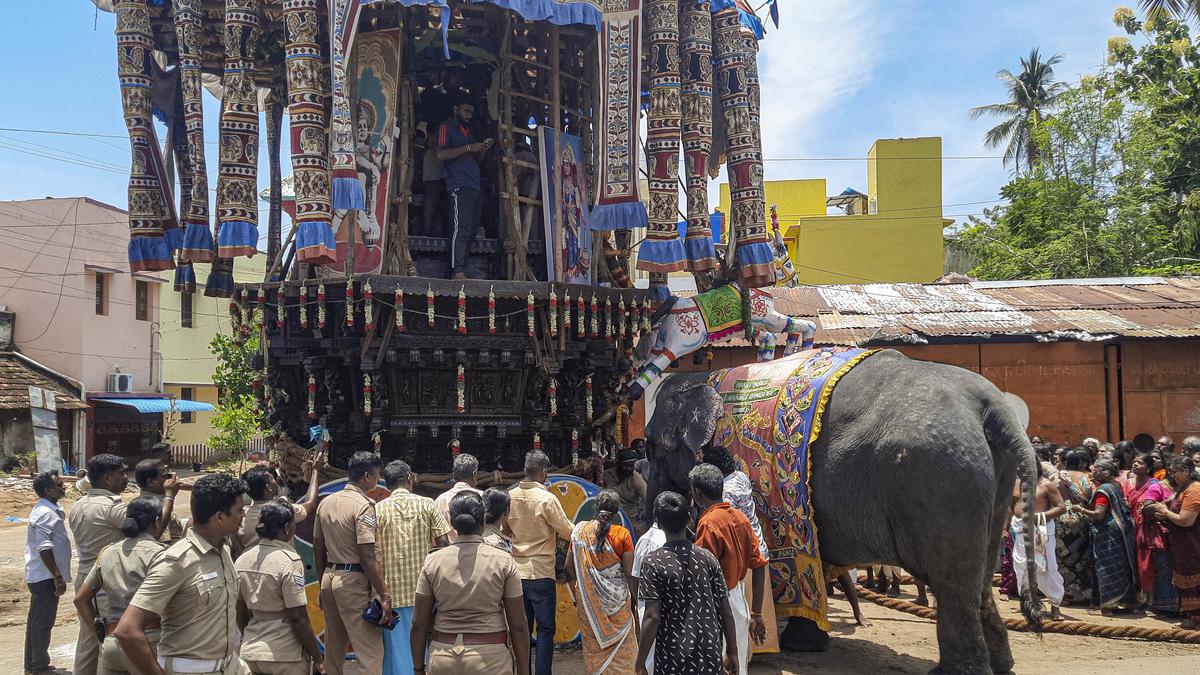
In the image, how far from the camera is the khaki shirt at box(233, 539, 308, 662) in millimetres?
4758

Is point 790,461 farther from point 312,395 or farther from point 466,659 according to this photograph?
point 312,395

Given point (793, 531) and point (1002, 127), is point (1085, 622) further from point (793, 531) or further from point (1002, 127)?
point (1002, 127)

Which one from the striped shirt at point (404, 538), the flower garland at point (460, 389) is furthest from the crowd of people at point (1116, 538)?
the striped shirt at point (404, 538)

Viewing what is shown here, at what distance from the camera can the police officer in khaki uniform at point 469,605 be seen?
4.75m

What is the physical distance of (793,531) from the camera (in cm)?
739

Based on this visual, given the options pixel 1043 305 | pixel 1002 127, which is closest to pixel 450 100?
pixel 1043 305

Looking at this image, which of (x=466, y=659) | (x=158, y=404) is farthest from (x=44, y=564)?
(x=158, y=404)

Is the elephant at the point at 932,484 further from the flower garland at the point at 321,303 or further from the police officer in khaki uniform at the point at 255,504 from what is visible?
the flower garland at the point at 321,303

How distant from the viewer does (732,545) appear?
555 centimetres

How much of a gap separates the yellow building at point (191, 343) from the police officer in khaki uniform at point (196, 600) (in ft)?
91.1

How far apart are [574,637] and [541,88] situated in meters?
6.63

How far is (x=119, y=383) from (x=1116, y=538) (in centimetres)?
2637

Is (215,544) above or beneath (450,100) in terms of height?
beneath

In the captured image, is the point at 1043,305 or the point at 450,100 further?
the point at 1043,305
